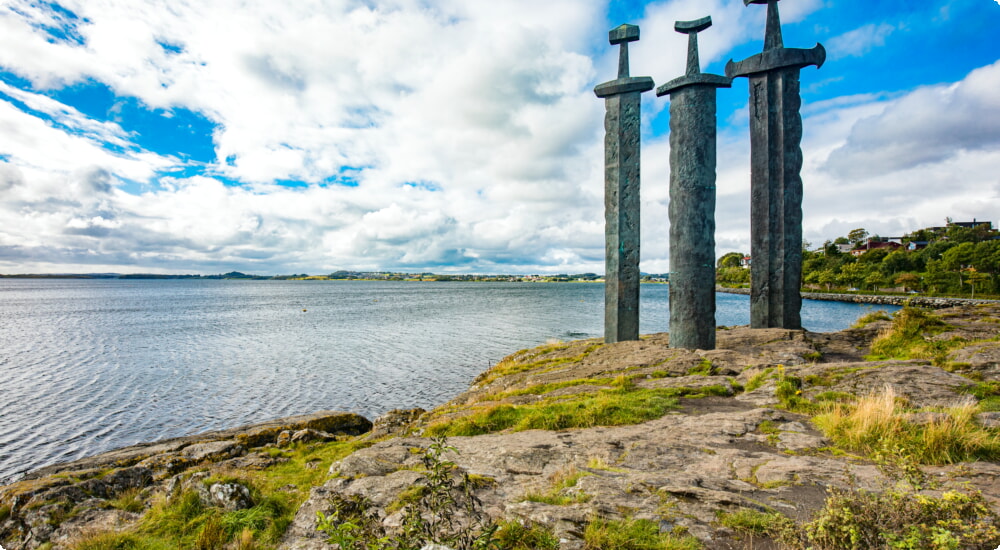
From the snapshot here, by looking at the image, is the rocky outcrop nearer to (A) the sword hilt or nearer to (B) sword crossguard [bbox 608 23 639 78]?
(B) sword crossguard [bbox 608 23 639 78]

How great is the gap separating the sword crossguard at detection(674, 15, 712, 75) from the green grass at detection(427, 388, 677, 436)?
13.7 m

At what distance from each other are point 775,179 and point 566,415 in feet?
56.8

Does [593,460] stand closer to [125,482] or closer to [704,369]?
[704,369]

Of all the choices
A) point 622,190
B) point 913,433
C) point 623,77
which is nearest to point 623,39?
point 623,77

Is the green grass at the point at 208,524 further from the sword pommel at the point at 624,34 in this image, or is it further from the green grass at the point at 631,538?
the sword pommel at the point at 624,34

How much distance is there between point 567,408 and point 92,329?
184ft

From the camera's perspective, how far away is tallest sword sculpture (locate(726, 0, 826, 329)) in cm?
1994

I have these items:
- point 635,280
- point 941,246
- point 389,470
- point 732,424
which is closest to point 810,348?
point 635,280

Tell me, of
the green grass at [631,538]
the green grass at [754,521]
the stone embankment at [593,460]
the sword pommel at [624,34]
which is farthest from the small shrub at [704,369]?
the sword pommel at [624,34]

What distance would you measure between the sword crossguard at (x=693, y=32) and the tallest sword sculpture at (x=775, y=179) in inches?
170

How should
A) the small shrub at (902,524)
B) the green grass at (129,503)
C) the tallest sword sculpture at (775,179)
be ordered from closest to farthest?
1. the small shrub at (902,524)
2. the green grass at (129,503)
3. the tallest sword sculpture at (775,179)

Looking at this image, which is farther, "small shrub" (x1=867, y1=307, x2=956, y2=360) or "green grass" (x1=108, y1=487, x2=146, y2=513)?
"small shrub" (x1=867, y1=307, x2=956, y2=360)

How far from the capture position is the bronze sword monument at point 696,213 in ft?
55.6

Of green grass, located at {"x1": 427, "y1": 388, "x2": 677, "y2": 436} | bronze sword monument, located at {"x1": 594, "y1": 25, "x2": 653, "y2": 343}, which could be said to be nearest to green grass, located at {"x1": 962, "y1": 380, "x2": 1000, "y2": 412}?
green grass, located at {"x1": 427, "y1": 388, "x2": 677, "y2": 436}
